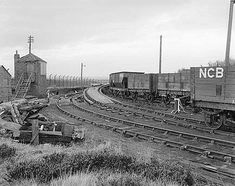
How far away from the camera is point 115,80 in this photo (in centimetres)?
3897

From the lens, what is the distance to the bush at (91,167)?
5684mm

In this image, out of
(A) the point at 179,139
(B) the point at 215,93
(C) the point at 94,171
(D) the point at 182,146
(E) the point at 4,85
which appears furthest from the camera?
(E) the point at 4,85

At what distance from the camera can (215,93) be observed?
12859 millimetres

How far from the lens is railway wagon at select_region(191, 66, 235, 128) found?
12203mm

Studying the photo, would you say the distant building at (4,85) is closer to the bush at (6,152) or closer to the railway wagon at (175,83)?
the railway wagon at (175,83)

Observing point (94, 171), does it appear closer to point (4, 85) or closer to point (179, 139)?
point (179, 139)

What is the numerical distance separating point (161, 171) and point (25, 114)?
1125 centimetres

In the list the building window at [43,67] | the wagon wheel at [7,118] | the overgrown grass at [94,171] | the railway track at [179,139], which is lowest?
the railway track at [179,139]

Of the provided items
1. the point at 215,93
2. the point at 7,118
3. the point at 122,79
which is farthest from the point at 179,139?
the point at 122,79

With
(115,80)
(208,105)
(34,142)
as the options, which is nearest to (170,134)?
(208,105)

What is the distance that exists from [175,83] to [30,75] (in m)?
18.3

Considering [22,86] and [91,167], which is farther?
[22,86]

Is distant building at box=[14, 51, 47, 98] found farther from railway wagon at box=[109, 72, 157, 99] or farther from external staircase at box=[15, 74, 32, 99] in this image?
railway wagon at box=[109, 72, 157, 99]

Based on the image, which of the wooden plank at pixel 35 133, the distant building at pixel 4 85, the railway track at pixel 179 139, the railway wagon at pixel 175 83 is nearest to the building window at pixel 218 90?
the railway track at pixel 179 139
